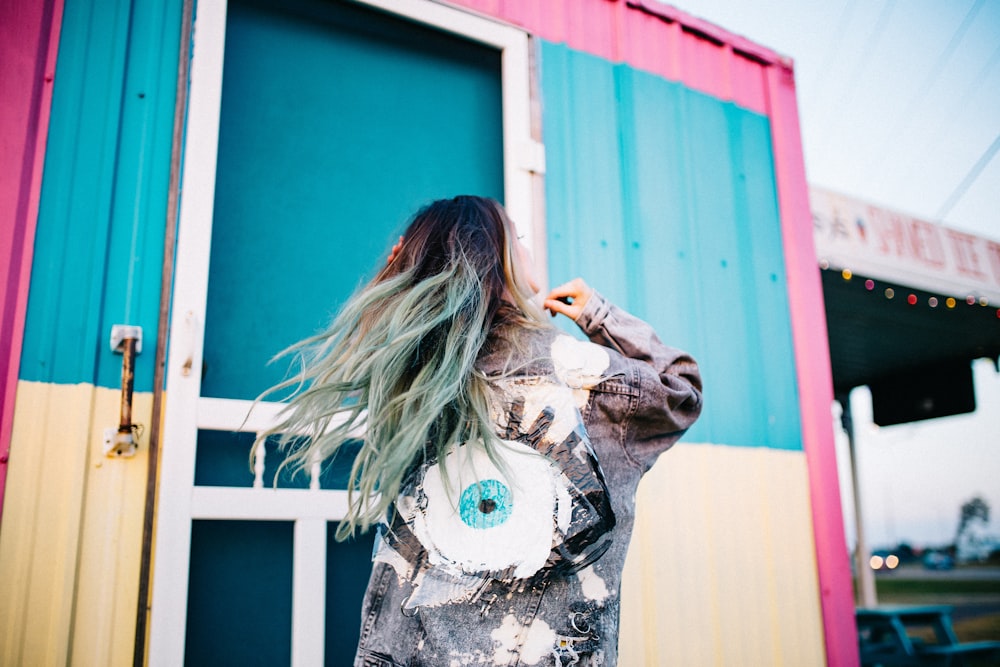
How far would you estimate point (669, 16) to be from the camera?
137 inches

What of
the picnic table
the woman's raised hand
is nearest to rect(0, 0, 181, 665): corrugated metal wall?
the woman's raised hand

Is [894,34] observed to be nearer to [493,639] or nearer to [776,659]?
[776,659]

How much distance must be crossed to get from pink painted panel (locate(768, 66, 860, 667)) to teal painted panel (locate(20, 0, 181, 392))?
2747 mm

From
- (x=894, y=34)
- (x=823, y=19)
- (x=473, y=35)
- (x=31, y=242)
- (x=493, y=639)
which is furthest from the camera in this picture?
(x=894, y=34)

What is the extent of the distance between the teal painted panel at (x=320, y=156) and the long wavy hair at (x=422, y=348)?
919 millimetres

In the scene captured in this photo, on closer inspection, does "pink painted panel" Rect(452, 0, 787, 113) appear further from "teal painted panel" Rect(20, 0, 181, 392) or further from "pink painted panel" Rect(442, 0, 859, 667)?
"teal painted panel" Rect(20, 0, 181, 392)

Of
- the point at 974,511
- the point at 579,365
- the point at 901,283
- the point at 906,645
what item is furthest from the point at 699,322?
the point at 974,511

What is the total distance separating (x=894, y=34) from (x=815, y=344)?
7.38m

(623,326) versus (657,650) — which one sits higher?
(623,326)

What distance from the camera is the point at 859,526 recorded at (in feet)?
34.8

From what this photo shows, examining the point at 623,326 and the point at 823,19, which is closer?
the point at 623,326

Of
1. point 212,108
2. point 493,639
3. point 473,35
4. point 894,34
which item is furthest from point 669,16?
point 894,34

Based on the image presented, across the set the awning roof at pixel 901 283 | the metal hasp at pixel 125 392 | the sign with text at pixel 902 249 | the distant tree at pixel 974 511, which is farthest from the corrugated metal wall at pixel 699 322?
the distant tree at pixel 974 511

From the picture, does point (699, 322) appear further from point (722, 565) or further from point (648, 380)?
point (648, 380)
